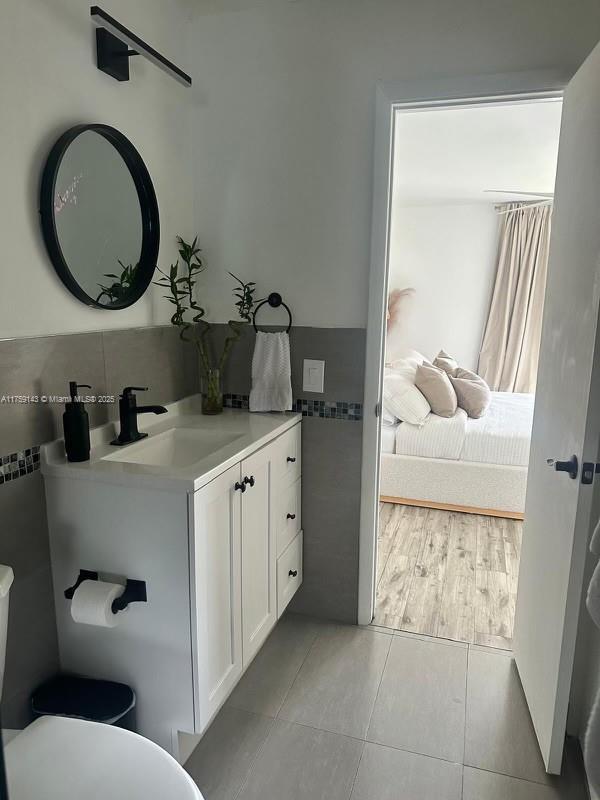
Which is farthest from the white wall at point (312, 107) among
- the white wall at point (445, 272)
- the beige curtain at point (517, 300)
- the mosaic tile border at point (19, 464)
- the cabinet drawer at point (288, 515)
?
the beige curtain at point (517, 300)

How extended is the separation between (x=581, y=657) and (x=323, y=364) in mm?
1371

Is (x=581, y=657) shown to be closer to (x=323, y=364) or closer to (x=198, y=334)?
(x=323, y=364)

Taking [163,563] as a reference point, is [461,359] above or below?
above

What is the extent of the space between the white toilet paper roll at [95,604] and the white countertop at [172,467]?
0.29 metres

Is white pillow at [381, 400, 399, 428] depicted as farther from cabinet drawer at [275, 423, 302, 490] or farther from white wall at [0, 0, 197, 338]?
white wall at [0, 0, 197, 338]

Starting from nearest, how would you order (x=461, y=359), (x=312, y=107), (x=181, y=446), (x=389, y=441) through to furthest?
(x=181, y=446) < (x=312, y=107) < (x=389, y=441) < (x=461, y=359)

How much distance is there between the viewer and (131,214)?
78.7 inches

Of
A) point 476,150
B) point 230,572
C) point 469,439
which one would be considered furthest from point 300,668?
point 476,150

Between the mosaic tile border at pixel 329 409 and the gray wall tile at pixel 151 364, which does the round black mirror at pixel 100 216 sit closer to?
the gray wall tile at pixel 151 364

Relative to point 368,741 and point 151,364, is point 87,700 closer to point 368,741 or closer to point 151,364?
point 368,741

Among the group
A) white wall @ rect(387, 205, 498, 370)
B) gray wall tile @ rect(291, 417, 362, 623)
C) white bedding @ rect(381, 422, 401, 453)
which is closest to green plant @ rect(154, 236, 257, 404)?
gray wall tile @ rect(291, 417, 362, 623)

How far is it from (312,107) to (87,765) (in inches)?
86.2

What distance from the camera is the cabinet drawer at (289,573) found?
2.21m

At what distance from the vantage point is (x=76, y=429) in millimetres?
1639
